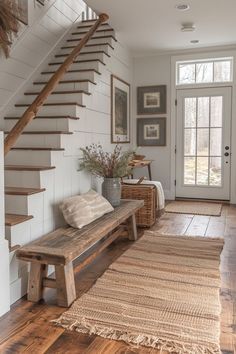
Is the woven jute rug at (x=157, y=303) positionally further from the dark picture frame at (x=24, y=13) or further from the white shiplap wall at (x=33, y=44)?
the dark picture frame at (x=24, y=13)

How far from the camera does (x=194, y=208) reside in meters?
5.39

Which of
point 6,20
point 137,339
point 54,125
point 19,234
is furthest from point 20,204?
point 6,20

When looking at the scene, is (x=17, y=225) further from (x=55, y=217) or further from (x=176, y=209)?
(x=176, y=209)

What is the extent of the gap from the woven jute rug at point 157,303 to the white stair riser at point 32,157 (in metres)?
1.08

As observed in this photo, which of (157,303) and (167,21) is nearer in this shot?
(157,303)

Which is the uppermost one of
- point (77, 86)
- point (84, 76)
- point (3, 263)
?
point (84, 76)

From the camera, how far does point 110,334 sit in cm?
193

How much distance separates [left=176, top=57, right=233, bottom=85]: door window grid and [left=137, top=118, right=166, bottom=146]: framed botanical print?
2.54 ft

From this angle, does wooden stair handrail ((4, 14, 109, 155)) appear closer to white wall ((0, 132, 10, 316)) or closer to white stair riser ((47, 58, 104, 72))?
white wall ((0, 132, 10, 316))

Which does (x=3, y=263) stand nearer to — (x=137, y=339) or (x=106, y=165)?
(x=137, y=339)

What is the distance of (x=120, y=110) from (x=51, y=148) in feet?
8.10

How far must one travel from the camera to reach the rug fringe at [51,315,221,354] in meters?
1.78

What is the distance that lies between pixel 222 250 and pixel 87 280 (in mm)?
1423

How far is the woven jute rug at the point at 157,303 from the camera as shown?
1.89 metres
